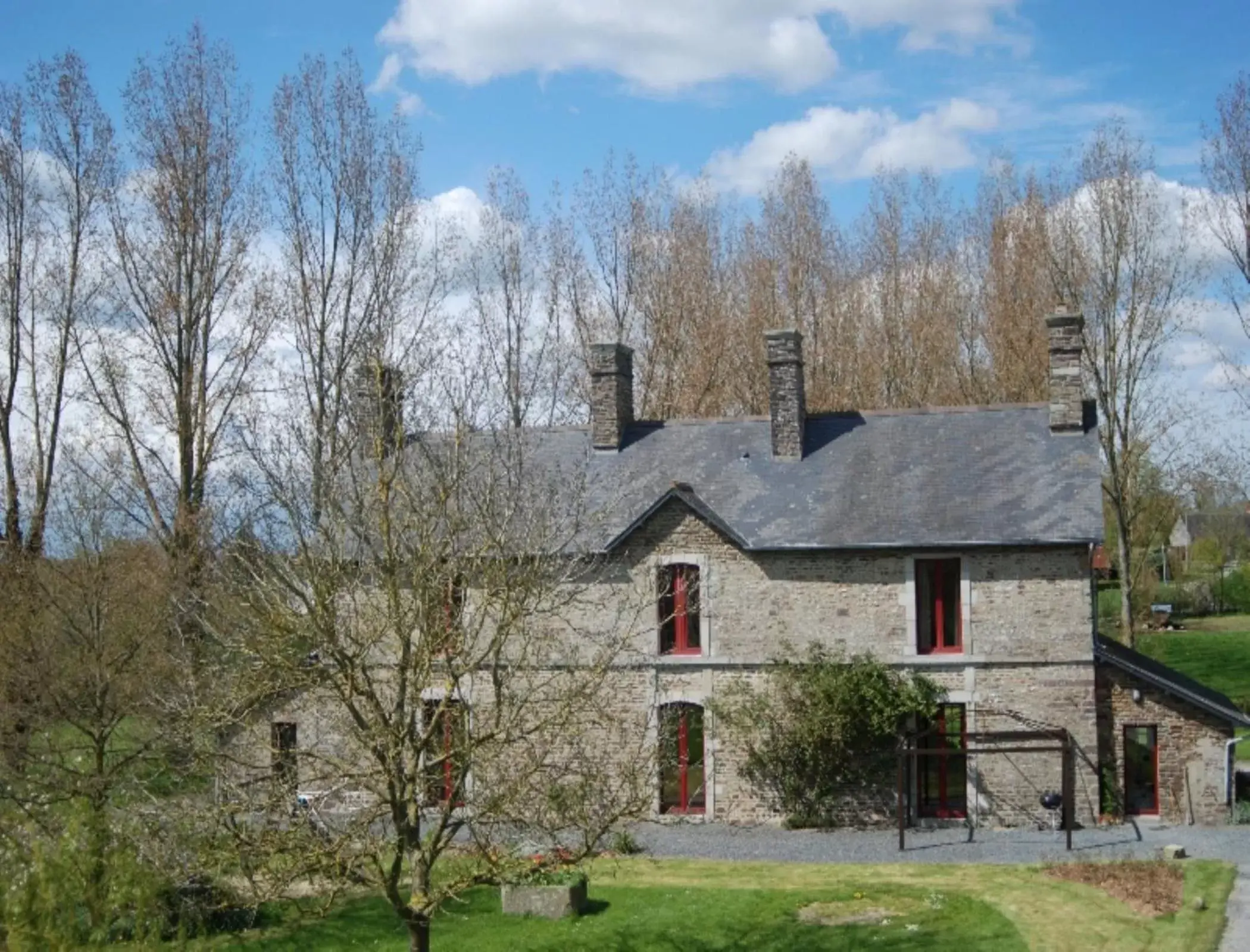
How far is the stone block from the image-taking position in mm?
18266

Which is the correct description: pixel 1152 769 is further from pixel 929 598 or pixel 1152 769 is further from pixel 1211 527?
pixel 1211 527

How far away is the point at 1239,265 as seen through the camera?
2992 centimetres

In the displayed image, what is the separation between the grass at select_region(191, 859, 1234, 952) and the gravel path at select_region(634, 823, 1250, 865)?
771 mm

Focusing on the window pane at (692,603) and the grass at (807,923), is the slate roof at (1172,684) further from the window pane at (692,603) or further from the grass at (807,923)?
the window pane at (692,603)

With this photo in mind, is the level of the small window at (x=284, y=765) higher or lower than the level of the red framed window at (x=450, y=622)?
lower

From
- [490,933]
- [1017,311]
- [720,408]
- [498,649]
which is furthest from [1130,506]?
[498,649]

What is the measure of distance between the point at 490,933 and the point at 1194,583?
152ft

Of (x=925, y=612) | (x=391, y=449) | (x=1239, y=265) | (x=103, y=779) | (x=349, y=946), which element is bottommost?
(x=349, y=946)

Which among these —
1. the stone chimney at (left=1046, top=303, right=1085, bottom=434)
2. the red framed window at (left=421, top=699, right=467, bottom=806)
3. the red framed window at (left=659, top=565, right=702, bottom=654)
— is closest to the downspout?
the stone chimney at (left=1046, top=303, right=1085, bottom=434)

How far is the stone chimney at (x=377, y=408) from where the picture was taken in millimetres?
14672

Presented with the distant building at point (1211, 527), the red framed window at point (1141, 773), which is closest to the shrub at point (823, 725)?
the red framed window at point (1141, 773)

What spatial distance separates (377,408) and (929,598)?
1186 centimetres

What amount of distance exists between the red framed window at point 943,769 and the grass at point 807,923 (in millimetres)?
3306

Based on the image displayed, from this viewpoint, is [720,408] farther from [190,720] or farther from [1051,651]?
[190,720]
